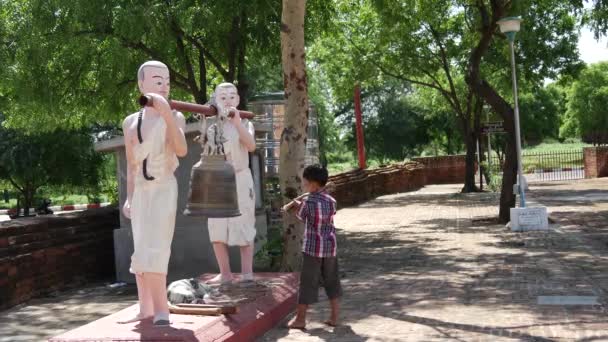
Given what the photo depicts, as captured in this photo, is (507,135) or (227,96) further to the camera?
(507,135)

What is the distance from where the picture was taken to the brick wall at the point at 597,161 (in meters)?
39.0

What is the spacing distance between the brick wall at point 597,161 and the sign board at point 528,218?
24554mm

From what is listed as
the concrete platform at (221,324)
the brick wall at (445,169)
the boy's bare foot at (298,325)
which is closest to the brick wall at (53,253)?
the concrete platform at (221,324)

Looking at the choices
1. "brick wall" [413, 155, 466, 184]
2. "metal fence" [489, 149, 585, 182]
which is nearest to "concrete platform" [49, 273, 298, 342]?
"metal fence" [489, 149, 585, 182]

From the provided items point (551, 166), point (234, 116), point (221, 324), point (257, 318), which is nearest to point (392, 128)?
point (551, 166)

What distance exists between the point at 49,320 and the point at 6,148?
27.5m

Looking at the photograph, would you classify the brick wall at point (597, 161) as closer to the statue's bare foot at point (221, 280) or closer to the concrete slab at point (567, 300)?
the concrete slab at point (567, 300)

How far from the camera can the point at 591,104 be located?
67.6 m

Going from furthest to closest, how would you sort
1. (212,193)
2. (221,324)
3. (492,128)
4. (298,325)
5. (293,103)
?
(492,128) → (293,103) → (298,325) → (221,324) → (212,193)

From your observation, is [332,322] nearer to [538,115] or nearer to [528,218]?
[528,218]

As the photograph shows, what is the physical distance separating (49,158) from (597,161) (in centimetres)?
2527

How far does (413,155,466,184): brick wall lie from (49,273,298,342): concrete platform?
37433 mm

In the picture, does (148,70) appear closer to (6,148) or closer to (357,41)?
(357,41)

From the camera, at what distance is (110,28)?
1620 centimetres
